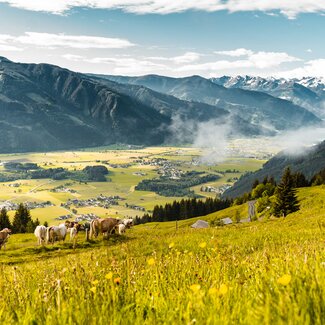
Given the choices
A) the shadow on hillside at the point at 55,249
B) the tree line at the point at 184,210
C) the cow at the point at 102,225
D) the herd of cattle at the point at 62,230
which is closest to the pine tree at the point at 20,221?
the herd of cattle at the point at 62,230

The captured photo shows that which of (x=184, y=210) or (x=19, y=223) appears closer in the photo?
(x=19, y=223)

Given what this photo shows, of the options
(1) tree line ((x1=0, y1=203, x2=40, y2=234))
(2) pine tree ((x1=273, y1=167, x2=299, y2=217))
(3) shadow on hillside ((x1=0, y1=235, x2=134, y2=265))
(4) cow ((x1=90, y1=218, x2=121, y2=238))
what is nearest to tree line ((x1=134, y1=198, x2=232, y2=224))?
(1) tree line ((x1=0, y1=203, x2=40, y2=234))

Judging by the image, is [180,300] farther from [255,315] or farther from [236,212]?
[236,212]

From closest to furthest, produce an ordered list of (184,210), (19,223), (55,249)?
(55,249) → (19,223) → (184,210)

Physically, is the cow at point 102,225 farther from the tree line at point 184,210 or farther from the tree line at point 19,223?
the tree line at point 184,210

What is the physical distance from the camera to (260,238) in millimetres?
17234

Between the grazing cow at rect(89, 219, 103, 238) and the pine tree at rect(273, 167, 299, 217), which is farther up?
the grazing cow at rect(89, 219, 103, 238)

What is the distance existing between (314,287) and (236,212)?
12611 cm

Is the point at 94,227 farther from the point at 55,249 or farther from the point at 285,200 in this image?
the point at 285,200

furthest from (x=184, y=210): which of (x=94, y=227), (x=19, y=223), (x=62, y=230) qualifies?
(x=62, y=230)

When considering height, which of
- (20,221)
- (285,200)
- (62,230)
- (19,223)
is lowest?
(19,223)

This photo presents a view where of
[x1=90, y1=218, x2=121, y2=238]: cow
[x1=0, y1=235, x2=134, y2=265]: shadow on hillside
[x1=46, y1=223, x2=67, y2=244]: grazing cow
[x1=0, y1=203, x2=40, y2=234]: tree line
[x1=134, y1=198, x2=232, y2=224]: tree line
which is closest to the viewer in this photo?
[x1=0, y1=235, x2=134, y2=265]: shadow on hillside

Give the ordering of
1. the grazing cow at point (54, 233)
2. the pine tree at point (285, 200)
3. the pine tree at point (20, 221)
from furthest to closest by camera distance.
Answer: the pine tree at point (20, 221) → the pine tree at point (285, 200) → the grazing cow at point (54, 233)

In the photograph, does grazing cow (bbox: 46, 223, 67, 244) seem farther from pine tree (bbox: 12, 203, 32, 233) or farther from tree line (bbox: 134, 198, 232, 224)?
tree line (bbox: 134, 198, 232, 224)
